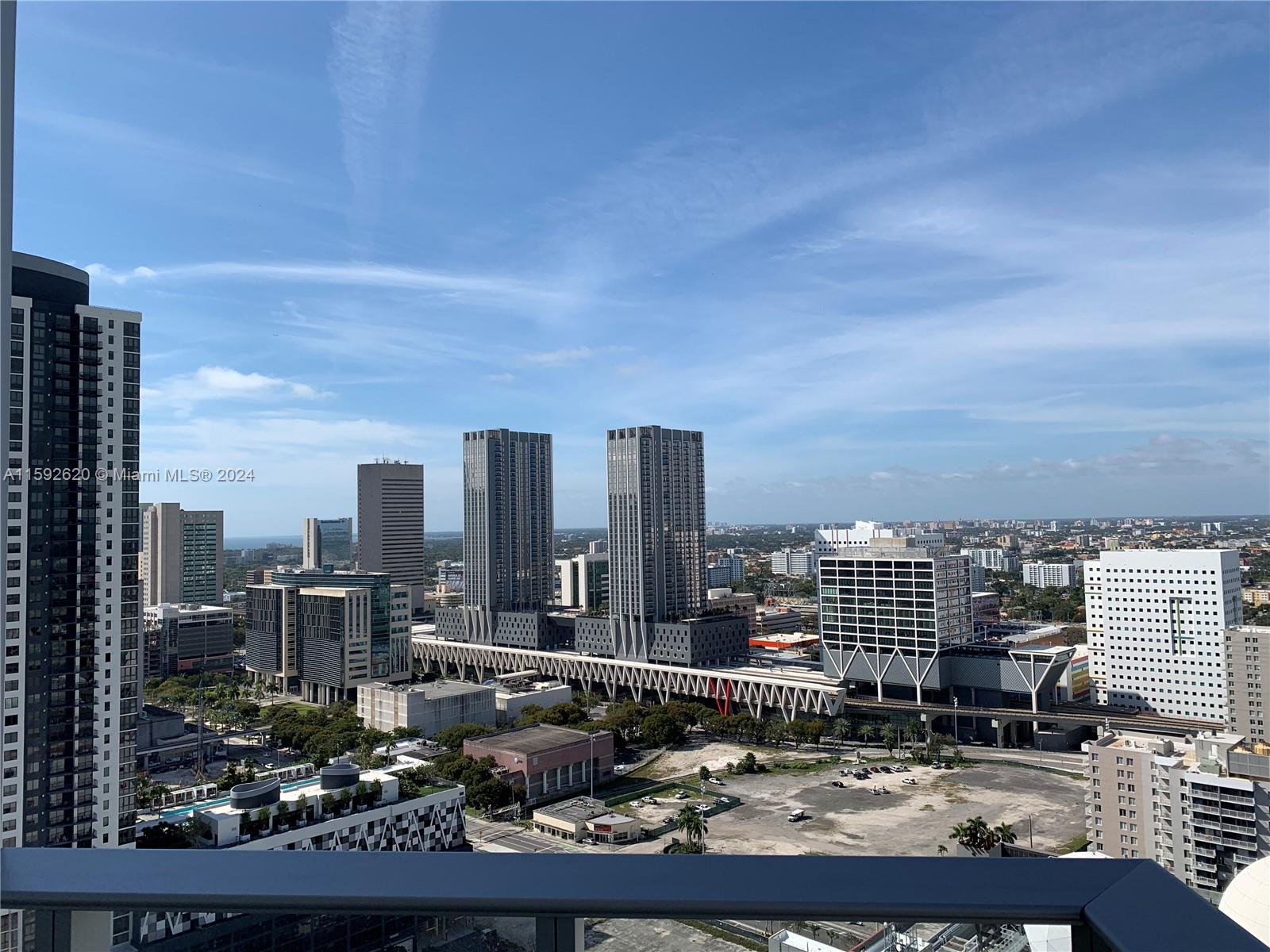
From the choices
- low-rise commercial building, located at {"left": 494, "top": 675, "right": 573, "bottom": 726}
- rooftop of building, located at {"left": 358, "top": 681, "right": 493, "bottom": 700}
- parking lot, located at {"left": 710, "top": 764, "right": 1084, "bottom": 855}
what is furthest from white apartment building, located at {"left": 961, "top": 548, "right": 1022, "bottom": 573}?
rooftop of building, located at {"left": 358, "top": 681, "right": 493, "bottom": 700}

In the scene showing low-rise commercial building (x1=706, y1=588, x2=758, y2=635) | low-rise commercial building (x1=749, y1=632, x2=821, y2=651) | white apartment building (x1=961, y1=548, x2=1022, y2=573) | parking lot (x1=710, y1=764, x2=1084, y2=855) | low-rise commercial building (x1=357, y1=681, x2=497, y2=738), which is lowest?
parking lot (x1=710, y1=764, x2=1084, y2=855)

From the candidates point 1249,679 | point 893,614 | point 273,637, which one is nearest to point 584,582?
point 273,637

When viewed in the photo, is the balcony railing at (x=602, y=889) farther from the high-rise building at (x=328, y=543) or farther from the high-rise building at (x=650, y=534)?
the high-rise building at (x=328, y=543)

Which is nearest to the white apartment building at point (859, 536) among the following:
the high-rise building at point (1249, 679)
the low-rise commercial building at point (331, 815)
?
the high-rise building at point (1249, 679)

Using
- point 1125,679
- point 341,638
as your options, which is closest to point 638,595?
point 341,638

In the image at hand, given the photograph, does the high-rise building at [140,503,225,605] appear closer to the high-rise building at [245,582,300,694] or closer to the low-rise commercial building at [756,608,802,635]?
the high-rise building at [245,582,300,694]

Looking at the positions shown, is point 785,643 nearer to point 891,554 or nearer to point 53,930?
point 891,554
